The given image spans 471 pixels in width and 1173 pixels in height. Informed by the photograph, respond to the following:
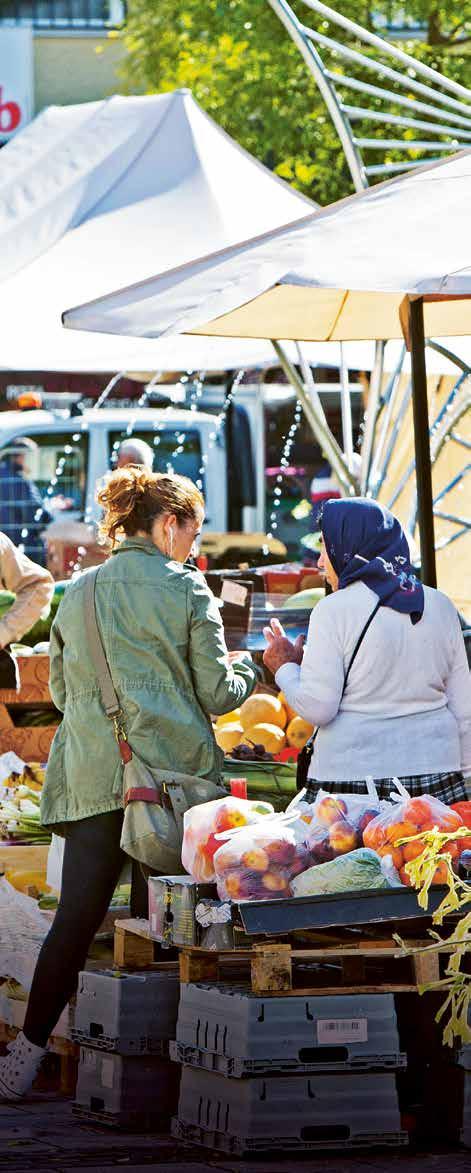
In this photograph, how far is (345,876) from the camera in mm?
4367

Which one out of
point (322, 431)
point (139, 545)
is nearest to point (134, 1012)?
point (139, 545)

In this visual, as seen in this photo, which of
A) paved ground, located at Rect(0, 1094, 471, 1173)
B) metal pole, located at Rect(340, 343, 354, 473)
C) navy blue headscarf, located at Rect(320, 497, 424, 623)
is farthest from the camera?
metal pole, located at Rect(340, 343, 354, 473)

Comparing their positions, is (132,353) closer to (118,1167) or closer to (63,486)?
(63,486)

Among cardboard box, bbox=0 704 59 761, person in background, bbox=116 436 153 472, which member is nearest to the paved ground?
cardboard box, bbox=0 704 59 761

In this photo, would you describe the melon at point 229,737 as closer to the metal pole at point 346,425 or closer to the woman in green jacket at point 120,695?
the woman in green jacket at point 120,695

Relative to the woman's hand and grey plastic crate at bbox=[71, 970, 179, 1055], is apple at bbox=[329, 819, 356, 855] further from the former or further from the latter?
the woman's hand

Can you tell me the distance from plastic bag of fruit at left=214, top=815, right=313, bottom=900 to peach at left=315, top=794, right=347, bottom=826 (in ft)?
0.40

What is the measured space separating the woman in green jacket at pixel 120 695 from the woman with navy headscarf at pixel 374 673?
0.92 feet

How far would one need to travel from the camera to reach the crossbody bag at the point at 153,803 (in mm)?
4887

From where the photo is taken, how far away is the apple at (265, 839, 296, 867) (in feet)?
14.5

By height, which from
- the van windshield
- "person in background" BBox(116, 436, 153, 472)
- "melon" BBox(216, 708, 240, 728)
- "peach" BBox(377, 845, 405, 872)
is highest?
the van windshield

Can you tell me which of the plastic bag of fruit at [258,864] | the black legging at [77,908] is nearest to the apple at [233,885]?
the plastic bag of fruit at [258,864]

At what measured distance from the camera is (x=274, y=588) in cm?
834

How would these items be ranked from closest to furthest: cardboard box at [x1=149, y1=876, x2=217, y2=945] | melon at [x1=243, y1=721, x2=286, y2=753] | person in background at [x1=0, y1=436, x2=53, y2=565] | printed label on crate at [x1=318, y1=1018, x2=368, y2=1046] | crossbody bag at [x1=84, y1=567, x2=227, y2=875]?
Result: printed label on crate at [x1=318, y1=1018, x2=368, y2=1046] → cardboard box at [x1=149, y1=876, x2=217, y2=945] → crossbody bag at [x1=84, y1=567, x2=227, y2=875] → melon at [x1=243, y1=721, x2=286, y2=753] → person in background at [x1=0, y1=436, x2=53, y2=565]
